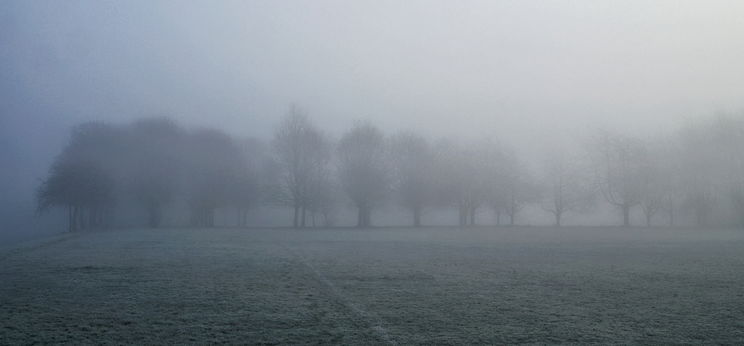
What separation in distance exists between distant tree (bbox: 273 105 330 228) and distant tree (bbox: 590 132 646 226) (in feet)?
122

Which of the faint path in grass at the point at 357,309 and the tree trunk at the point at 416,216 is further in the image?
the tree trunk at the point at 416,216

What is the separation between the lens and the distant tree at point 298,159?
264 ft

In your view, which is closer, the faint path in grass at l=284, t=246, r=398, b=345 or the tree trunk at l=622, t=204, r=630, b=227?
the faint path in grass at l=284, t=246, r=398, b=345

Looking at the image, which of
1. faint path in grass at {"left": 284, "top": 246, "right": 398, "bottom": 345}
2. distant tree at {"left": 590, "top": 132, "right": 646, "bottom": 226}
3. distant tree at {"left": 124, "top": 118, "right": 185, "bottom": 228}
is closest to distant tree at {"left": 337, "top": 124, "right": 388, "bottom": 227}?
distant tree at {"left": 124, "top": 118, "right": 185, "bottom": 228}

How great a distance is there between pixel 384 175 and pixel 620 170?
30.6 metres

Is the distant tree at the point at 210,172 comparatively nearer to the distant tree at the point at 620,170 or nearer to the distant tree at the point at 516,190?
the distant tree at the point at 516,190

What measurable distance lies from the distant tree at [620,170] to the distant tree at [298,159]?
37.1 meters

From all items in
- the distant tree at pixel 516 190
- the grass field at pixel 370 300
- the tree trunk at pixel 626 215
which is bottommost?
the grass field at pixel 370 300

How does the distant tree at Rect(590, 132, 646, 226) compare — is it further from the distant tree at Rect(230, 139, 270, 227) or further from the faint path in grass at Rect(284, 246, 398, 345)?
the faint path in grass at Rect(284, 246, 398, 345)

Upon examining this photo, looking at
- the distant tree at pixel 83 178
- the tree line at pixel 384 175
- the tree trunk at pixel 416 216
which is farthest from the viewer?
the tree trunk at pixel 416 216

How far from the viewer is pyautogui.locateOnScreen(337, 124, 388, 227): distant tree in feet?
268

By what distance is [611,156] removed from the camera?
3145 inches

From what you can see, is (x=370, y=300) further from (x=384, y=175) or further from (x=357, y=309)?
(x=384, y=175)

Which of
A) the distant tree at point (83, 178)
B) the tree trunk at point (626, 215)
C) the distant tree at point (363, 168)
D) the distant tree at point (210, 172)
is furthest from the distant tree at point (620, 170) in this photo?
the distant tree at point (83, 178)
